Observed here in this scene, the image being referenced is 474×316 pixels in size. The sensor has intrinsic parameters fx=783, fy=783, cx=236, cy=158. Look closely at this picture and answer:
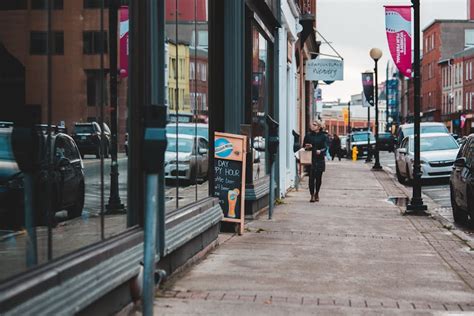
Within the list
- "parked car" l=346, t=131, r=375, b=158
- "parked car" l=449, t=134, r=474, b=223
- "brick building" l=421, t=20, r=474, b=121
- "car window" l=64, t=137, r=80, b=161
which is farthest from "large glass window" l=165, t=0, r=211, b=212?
"brick building" l=421, t=20, r=474, b=121

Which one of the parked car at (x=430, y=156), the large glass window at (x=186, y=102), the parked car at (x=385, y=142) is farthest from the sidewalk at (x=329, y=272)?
the parked car at (x=385, y=142)

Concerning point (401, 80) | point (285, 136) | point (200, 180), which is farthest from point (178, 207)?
point (401, 80)

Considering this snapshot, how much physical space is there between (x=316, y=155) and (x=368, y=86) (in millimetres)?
27485

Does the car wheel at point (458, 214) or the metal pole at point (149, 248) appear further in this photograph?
the car wheel at point (458, 214)

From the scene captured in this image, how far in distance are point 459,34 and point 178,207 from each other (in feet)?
313

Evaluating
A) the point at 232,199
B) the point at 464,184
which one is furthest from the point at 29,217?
the point at 464,184

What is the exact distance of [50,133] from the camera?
4922mm

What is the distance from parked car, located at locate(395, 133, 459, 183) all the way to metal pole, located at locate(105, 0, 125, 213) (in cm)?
1886

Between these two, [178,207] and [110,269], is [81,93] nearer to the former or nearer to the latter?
[110,269]

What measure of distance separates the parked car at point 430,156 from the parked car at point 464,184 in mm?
9237

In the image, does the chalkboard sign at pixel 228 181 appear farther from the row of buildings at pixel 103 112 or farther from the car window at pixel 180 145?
the car window at pixel 180 145

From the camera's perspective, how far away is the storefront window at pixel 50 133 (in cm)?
479

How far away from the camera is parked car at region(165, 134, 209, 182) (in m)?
8.03

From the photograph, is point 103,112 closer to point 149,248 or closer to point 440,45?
point 149,248
